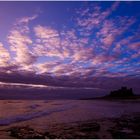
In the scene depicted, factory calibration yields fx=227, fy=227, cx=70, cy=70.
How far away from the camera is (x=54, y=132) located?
8180mm

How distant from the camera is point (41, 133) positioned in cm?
805

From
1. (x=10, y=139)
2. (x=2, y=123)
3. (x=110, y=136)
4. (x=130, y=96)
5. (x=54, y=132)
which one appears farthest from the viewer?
(x=130, y=96)

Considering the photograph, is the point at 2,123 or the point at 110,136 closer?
the point at 110,136

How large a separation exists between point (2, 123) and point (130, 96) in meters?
49.0

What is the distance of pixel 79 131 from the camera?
838 cm

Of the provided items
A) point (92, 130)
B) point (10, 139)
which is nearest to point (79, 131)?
point (92, 130)

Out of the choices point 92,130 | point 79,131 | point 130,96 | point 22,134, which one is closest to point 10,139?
point 22,134

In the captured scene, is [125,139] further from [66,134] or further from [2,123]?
[2,123]

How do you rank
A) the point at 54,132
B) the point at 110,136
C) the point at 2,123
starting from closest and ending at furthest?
the point at 110,136 < the point at 54,132 < the point at 2,123

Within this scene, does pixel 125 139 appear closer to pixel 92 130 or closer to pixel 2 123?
pixel 92 130

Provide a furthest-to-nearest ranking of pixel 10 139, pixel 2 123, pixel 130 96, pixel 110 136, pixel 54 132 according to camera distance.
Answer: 1. pixel 130 96
2. pixel 2 123
3. pixel 54 132
4. pixel 110 136
5. pixel 10 139

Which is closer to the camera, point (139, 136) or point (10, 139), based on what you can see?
point (10, 139)

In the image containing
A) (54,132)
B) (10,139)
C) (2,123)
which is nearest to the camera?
(10,139)

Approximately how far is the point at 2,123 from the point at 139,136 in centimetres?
634
